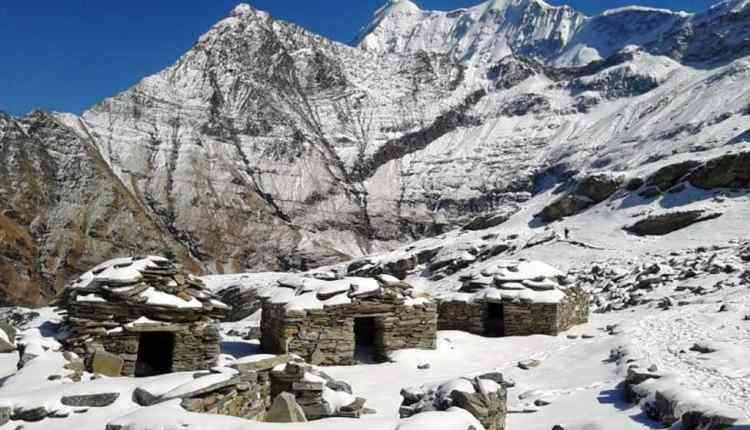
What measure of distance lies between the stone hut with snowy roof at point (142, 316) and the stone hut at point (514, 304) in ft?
28.8

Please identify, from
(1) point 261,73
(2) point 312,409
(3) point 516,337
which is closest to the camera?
(2) point 312,409

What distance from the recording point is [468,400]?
9070 mm

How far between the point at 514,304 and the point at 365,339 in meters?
5.06

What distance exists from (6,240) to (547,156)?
8467 centimetres

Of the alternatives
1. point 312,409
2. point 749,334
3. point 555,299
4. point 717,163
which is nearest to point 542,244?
point 717,163

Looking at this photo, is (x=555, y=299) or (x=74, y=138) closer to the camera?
(x=555, y=299)

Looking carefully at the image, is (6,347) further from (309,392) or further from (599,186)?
(599,186)

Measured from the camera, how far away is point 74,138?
10300 centimetres

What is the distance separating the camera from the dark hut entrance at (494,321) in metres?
21.0

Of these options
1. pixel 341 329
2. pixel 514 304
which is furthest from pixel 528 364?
pixel 514 304

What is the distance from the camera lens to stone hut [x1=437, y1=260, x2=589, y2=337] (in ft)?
66.9

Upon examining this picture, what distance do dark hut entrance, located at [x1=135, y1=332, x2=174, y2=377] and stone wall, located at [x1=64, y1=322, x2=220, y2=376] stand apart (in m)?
0.25

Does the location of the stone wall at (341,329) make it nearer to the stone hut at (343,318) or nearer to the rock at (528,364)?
the stone hut at (343,318)

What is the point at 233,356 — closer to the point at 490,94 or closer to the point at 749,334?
the point at 749,334
